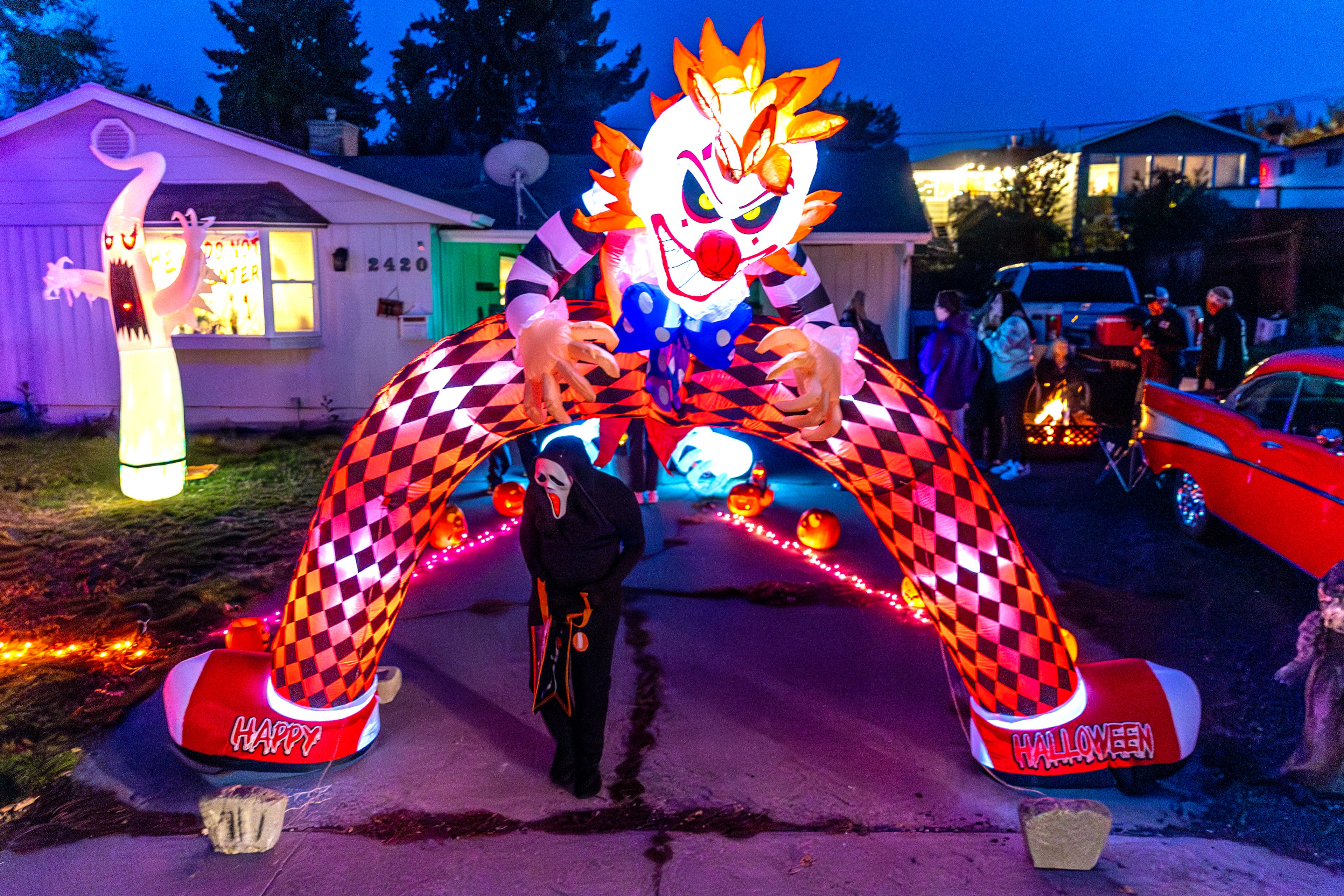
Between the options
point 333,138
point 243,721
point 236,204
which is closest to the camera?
point 243,721

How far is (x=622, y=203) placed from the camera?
3361 millimetres

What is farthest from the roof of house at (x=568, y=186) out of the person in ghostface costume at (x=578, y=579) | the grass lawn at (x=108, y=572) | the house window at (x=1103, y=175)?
the house window at (x=1103, y=175)

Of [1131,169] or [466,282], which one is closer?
[466,282]

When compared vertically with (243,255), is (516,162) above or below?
above

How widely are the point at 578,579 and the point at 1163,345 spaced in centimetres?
850

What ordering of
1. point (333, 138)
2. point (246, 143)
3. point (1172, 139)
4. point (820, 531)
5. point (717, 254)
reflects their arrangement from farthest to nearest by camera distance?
1. point (1172, 139)
2. point (333, 138)
3. point (246, 143)
4. point (820, 531)
5. point (717, 254)

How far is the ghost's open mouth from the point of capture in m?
3.32

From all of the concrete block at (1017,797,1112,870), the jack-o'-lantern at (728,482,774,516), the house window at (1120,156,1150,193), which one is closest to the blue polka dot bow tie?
the concrete block at (1017,797,1112,870)

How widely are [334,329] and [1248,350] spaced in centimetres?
1299

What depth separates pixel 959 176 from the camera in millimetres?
36875

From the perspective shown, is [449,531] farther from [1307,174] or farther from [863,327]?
[1307,174]

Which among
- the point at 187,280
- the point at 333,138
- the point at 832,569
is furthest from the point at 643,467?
the point at 333,138

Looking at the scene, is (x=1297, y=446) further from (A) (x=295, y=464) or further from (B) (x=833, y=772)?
(A) (x=295, y=464)

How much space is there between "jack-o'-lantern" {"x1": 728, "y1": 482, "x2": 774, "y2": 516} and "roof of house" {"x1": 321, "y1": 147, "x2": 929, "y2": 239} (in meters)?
5.67
